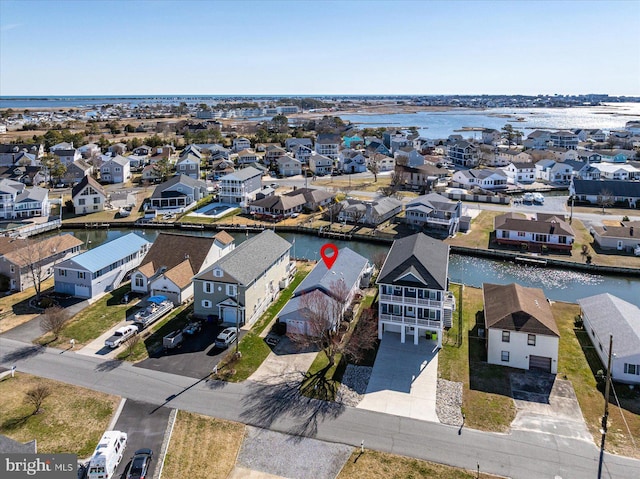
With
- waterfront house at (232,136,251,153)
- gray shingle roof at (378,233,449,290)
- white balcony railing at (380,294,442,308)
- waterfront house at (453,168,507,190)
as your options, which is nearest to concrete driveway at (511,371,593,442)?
white balcony railing at (380,294,442,308)

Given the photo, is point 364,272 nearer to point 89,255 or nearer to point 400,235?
point 400,235

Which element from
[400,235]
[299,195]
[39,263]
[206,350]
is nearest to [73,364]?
[206,350]

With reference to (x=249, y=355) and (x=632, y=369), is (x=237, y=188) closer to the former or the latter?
(x=249, y=355)

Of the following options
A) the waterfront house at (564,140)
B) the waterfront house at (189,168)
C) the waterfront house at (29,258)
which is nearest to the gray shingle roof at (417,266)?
the waterfront house at (29,258)

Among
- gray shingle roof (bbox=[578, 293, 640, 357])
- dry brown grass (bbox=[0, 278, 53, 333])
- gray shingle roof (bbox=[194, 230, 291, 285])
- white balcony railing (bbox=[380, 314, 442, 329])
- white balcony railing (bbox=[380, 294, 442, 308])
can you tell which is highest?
gray shingle roof (bbox=[194, 230, 291, 285])

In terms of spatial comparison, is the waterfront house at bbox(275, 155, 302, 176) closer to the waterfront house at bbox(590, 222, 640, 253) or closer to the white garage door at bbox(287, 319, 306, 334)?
the waterfront house at bbox(590, 222, 640, 253)
